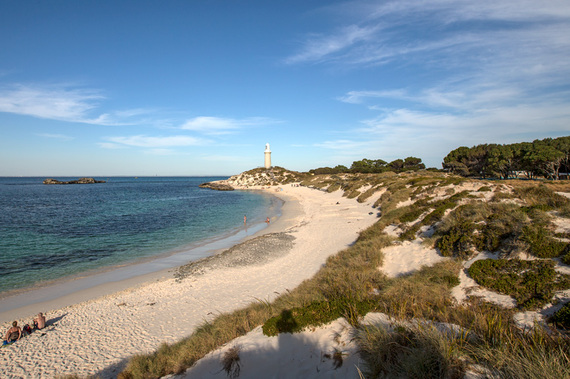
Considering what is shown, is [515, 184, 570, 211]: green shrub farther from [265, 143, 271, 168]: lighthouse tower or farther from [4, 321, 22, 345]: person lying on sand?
[265, 143, 271, 168]: lighthouse tower

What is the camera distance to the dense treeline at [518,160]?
113ft

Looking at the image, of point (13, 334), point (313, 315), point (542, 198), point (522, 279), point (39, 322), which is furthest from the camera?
point (542, 198)

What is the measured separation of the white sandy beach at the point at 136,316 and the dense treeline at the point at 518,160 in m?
36.3

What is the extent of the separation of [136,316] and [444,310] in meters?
10.6

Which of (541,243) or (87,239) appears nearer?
(541,243)

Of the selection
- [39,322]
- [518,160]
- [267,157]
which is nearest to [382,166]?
[518,160]

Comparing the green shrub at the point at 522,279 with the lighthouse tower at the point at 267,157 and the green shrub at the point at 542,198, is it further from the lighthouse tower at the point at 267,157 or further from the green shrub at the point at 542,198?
the lighthouse tower at the point at 267,157

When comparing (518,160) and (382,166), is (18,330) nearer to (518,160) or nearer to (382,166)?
(518,160)

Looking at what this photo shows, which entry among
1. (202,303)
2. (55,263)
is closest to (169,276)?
(202,303)

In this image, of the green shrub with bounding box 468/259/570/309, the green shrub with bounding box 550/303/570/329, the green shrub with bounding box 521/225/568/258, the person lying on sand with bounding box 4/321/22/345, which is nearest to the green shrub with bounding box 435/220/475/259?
the green shrub with bounding box 468/259/570/309

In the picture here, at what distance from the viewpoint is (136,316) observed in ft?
34.4

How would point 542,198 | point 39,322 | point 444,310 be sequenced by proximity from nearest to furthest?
point 444,310 → point 39,322 → point 542,198

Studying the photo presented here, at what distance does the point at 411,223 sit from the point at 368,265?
5.79 meters

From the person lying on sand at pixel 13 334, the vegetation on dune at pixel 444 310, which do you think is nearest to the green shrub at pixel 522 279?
the vegetation on dune at pixel 444 310
